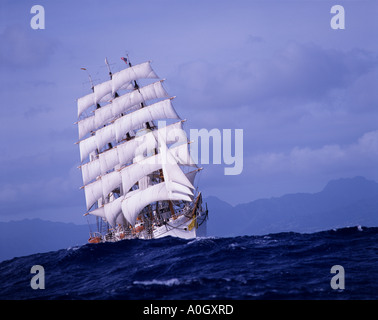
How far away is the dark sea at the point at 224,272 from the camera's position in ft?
70.8

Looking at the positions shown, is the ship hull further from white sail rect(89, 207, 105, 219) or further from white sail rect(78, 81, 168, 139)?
white sail rect(78, 81, 168, 139)

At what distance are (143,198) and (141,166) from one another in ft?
14.4

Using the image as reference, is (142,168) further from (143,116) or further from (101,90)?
(101,90)

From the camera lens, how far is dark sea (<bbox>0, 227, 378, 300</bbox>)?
21.6 m

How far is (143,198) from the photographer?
61.4 m

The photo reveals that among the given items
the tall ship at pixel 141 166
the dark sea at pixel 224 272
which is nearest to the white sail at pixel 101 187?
the tall ship at pixel 141 166

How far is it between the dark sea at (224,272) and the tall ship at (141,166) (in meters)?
17.6

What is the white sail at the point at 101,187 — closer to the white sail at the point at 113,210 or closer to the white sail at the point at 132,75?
the white sail at the point at 113,210

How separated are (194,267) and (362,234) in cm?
1764

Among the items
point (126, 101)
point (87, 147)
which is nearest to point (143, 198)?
point (126, 101)

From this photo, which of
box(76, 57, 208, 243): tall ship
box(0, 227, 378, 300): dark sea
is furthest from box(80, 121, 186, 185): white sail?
box(0, 227, 378, 300): dark sea

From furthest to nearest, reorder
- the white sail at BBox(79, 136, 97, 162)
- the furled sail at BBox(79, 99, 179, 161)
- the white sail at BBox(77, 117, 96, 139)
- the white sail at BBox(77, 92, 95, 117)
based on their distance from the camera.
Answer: the white sail at BBox(77, 92, 95, 117)
the white sail at BBox(77, 117, 96, 139)
the white sail at BBox(79, 136, 97, 162)
the furled sail at BBox(79, 99, 179, 161)

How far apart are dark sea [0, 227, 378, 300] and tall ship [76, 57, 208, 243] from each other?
17551 millimetres

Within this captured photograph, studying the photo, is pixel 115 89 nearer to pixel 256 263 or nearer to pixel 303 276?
pixel 256 263
